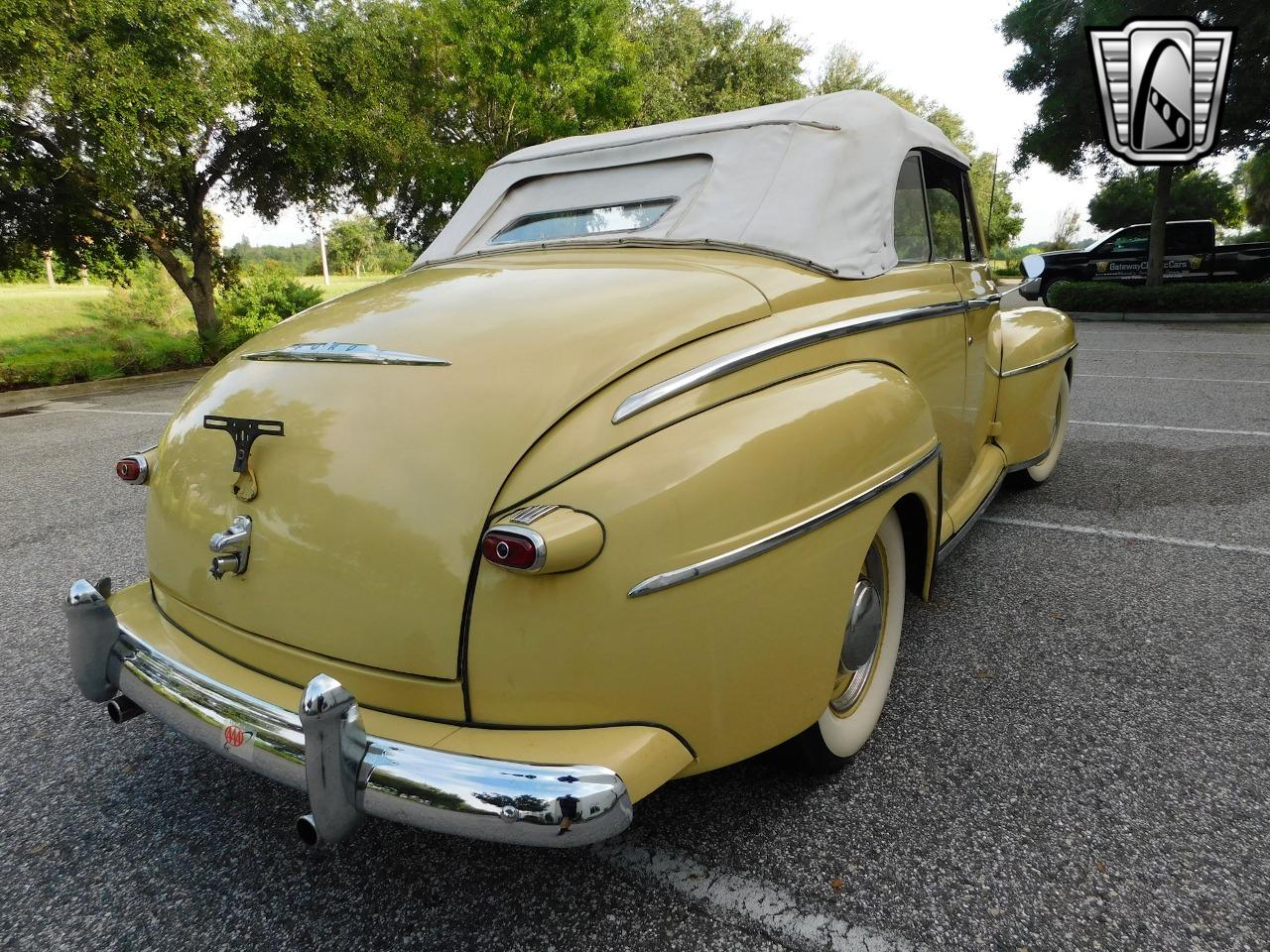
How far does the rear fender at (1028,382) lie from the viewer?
11.6 feet

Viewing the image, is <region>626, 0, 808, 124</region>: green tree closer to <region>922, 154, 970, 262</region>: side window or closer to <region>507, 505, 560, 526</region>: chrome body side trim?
<region>922, 154, 970, 262</region>: side window

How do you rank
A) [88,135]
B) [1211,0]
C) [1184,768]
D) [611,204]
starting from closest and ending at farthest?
[1184,768] < [611,204] < [88,135] < [1211,0]

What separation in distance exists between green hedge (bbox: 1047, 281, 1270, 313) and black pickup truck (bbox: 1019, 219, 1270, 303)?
80 cm

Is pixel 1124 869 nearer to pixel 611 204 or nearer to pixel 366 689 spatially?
pixel 366 689

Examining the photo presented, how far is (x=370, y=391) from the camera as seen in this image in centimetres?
165

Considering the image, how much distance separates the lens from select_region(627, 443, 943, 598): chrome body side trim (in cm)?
139

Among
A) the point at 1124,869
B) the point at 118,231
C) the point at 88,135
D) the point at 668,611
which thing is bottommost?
the point at 1124,869

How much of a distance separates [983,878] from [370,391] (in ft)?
5.52

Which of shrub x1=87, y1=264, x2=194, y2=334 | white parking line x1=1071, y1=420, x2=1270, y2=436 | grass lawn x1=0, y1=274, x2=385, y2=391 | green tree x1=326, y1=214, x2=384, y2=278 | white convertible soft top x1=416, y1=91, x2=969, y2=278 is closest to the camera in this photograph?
white convertible soft top x1=416, y1=91, x2=969, y2=278

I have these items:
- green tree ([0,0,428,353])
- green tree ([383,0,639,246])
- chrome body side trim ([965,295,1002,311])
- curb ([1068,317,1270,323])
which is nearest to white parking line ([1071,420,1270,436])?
chrome body side trim ([965,295,1002,311])

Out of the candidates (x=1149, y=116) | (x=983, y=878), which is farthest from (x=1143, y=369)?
(x=983, y=878)

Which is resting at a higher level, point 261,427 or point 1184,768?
point 261,427

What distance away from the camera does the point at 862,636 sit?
6.38 ft

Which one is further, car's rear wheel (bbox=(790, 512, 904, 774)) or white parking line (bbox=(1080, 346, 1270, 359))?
white parking line (bbox=(1080, 346, 1270, 359))
